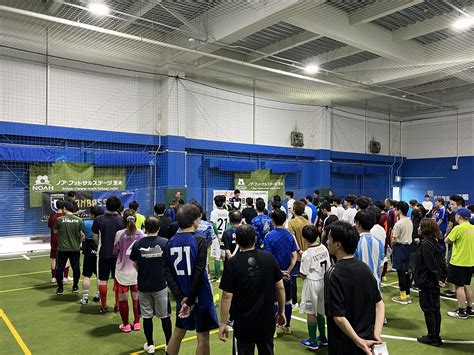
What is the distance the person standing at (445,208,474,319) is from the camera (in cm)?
546

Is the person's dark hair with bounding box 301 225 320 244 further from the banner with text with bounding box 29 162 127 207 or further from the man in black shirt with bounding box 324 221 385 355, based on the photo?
the banner with text with bounding box 29 162 127 207

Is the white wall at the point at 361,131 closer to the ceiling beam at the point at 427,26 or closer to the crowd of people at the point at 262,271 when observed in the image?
the ceiling beam at the point at 427,26

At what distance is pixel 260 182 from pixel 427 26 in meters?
7.84

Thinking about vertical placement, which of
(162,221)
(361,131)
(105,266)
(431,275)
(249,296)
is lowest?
(105,266)

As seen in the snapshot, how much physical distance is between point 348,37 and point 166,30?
5256 millimetres

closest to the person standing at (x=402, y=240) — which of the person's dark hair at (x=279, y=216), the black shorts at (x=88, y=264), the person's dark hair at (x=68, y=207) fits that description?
the person's dark hair at (x=279, y=216)

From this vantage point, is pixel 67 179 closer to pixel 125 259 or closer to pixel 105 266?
pixel 105 266

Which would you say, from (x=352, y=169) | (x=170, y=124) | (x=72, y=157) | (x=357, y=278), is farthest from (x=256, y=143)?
(x=357, y=278)

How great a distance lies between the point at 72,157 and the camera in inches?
449

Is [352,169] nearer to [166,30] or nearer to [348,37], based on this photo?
[348,37]

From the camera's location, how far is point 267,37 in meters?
11.9

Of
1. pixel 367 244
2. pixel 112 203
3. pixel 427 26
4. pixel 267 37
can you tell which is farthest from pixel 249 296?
pixel 427 26

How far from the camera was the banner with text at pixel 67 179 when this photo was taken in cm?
1079

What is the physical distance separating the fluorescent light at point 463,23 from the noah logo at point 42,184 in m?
12.2
